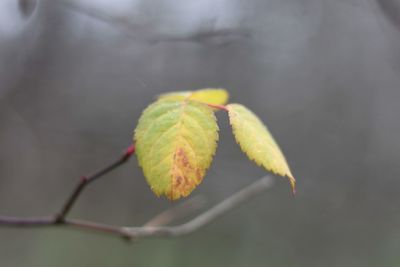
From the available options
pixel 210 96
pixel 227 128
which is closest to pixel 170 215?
pixel 210 96

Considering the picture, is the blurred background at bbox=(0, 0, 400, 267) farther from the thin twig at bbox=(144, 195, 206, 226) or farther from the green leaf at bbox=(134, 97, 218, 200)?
the green leaf at bbox=(134, 97, 218, 200)

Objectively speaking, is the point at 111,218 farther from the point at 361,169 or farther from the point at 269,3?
the point at 269,3

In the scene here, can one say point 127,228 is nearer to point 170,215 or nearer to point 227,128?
point 170,215

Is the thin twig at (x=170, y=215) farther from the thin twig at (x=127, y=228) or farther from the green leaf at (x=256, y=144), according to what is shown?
the green leaf at (x=256, y=144)

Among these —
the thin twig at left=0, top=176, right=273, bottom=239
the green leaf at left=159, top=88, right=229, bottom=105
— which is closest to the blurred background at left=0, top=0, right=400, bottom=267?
the thin twig at left=0, top=176, right=273, bottom=239

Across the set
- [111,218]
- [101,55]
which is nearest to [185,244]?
[111,218]
